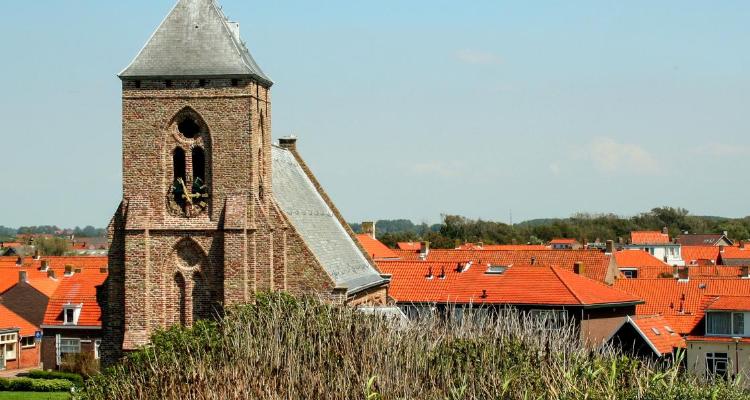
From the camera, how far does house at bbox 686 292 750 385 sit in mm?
48656

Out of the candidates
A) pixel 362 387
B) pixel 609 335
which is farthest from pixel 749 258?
pixel 362 387

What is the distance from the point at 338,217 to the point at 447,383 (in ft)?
75.0

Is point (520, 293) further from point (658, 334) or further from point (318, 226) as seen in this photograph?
point (318, 226)

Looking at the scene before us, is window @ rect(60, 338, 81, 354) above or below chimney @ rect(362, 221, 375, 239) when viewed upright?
below

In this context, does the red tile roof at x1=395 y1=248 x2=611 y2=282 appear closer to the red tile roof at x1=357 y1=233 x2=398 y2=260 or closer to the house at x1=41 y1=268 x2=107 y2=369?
the red tile roof at x1=357 y1=233 x2=398 y2=260

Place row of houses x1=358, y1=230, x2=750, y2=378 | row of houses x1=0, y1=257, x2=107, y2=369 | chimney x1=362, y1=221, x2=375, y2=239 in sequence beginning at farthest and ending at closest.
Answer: chimney x1=362, y1=221, x2=375, y2=239 → row of houses x1=0, y1=257, x2=107, y2=369 → row of houses x1=358, y1=230, x2=750, y2=378

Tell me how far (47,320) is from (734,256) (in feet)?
259

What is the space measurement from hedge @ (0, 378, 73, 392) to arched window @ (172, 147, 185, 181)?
22.1 m

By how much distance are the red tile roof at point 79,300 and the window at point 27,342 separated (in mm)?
5499

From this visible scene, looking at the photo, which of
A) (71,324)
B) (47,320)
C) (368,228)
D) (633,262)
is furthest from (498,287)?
(633,262)

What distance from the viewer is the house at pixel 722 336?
48.7 metres

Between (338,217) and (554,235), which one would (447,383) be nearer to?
(338,217)

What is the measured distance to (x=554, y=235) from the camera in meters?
175

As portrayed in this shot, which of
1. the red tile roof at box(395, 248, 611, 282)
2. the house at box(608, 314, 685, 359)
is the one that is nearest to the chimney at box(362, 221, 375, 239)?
the red tile roof at box(395, 248, 611, 282)
